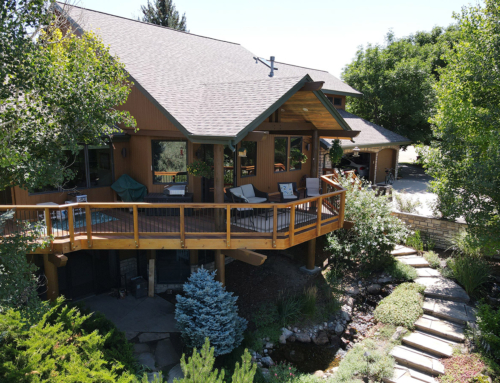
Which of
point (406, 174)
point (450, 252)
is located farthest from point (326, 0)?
Result: point (406, 174)

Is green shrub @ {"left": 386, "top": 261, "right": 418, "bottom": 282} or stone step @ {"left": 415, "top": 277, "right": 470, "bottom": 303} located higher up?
green shrub @ {"left": 386, "top": 261, "right": 418, "bottom": 282}

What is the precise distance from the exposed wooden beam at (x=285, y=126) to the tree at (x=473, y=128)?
383cm

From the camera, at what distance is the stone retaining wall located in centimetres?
1183

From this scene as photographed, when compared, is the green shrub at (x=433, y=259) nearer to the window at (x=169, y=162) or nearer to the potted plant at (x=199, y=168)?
the potted plant at (x=199, y=168)

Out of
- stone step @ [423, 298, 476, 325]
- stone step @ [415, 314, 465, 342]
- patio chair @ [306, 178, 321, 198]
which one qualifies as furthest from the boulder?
patio chair @ [306, 178, 321, 198]

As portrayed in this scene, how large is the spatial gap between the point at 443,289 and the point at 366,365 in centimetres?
377

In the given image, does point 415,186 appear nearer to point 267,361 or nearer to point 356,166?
point 356,166

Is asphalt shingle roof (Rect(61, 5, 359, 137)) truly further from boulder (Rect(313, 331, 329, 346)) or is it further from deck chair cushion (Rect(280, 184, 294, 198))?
boulder (Rect(313, 331, 329, 346))

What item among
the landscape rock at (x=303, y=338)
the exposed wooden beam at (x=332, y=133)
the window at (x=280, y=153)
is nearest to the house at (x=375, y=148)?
the window at (x=280, y=153)

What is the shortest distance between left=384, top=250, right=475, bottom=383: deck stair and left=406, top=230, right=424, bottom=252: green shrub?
1.36m

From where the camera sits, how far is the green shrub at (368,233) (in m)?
10.7

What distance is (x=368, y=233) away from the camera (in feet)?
34.9

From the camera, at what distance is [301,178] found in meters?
14.3

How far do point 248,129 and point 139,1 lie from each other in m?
32.1
